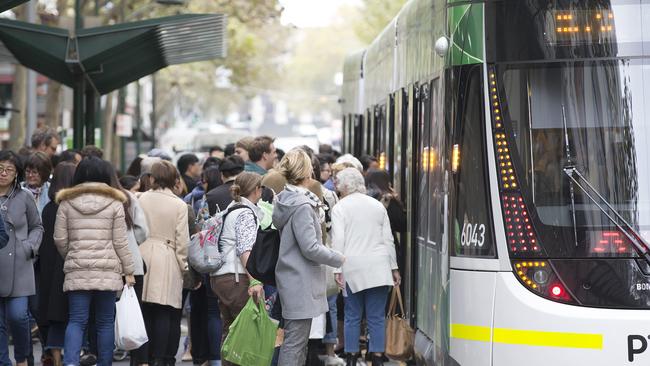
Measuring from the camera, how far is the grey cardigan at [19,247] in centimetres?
1057

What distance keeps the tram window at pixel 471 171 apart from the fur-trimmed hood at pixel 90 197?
3.22 m

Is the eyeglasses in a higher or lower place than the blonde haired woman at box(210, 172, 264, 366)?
higher

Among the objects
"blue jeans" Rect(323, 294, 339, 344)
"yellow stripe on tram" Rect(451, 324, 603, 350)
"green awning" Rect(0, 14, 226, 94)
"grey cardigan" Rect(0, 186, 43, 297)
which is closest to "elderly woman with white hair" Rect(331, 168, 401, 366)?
"blue jeans" Rect(323, 294, 339, 344)

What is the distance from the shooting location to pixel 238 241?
10.1 m

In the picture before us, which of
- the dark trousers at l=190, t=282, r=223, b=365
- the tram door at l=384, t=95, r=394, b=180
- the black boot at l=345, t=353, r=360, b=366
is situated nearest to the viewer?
the dark trousers at l=190, t=282, r=223, b=365

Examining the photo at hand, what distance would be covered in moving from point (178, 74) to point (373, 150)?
135 feet

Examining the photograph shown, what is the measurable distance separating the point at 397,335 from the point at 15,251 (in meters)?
3.17

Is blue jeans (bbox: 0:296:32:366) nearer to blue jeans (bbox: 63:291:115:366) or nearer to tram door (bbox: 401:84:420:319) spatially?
blue jeans (bbox: 63:291:115:366)

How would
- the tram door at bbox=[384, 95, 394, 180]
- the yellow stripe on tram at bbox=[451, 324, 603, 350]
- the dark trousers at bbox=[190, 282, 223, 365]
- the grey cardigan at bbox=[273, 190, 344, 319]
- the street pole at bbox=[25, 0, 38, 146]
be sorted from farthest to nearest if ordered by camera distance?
the street pole at bbox=[25, 0, 38, 146] < the tram door at bbox=[384, 95, 394, 180] < the dark trousers at bbox=[190, 282, 223, 365] < the grey cardigan at bbox=[273, 190, 344, 319] < the yellow stripe on tram at bbox=[451, 324, 603, 350]

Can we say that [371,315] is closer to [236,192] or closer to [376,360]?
[376,360]

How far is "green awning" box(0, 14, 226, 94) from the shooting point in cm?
1460

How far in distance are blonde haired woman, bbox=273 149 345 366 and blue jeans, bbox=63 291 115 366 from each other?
5.54ft

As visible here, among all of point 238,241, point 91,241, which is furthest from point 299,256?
point 91,241

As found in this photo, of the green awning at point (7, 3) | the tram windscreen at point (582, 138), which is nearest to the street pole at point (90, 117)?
the green awning at point (7, 3)
